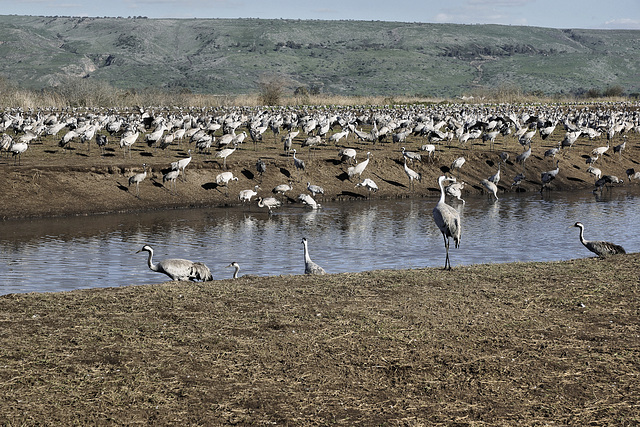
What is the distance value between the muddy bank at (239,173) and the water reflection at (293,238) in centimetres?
138

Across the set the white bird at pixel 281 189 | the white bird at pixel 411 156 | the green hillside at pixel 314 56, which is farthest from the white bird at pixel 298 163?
the green hillside at pixel 314 56

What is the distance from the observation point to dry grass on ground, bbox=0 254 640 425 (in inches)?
291

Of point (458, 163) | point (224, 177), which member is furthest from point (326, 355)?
point (458, 163)

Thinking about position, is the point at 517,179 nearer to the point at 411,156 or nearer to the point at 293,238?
the point at 411,156

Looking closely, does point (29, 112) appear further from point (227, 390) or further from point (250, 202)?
point (227, 390)

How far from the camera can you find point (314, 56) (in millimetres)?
165875

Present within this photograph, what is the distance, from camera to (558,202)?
3338cm

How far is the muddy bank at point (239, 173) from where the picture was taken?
2933cm

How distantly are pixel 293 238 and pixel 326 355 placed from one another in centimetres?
1520

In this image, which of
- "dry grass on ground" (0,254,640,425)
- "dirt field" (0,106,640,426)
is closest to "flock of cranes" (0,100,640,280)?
"dirt field" (0,106,640,426)

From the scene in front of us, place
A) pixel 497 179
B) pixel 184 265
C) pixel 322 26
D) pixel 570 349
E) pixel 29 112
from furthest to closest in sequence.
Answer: pixel 322 26 < pixel 29 112 < pixel 497 179 < pixel 184 265 < pixel 570 349

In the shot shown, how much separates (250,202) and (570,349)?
2377 cm

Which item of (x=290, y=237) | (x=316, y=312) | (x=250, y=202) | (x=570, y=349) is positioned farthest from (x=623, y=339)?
(x=250, y=202)

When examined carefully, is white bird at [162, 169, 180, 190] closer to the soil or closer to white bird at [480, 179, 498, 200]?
the soil
